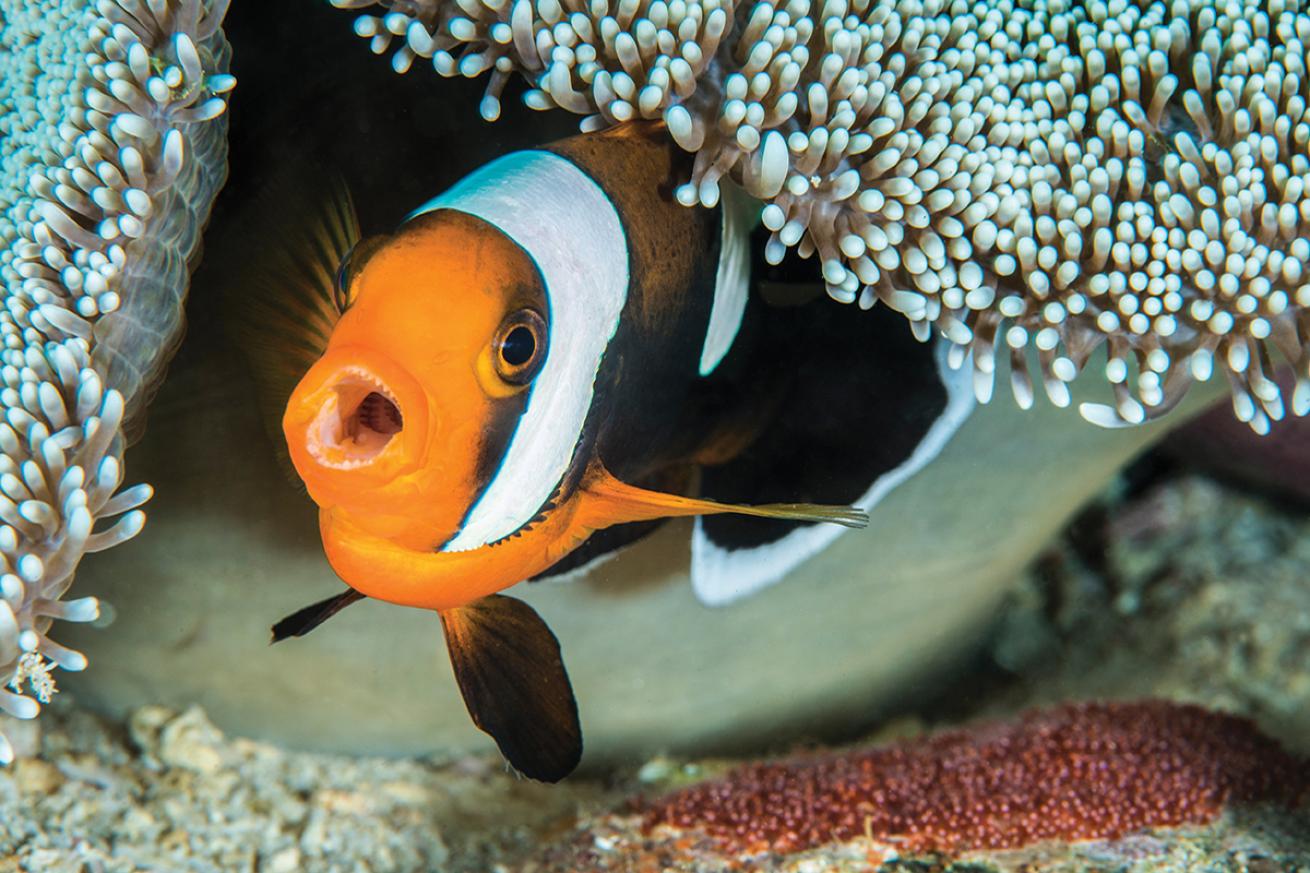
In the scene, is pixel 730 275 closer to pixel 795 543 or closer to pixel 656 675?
pixel 795 543

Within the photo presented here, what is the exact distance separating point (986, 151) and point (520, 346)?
60 centimetres

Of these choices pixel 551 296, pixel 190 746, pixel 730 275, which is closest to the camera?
pixel 551 296

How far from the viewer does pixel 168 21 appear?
1.11 metres

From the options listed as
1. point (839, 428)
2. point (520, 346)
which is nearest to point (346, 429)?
point (520, 346)

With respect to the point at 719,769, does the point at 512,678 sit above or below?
above

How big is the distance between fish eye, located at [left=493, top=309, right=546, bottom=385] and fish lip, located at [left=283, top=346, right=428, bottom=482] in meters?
0.09

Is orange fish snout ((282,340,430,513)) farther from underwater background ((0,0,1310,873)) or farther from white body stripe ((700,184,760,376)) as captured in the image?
white body stripe ((700,184,760,376))

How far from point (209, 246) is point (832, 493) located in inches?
39.1

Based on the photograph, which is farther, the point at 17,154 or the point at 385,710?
the point at 385,710

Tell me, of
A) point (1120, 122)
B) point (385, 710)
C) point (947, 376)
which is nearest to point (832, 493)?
point (947, 376)

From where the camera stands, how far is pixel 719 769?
6.21 ft

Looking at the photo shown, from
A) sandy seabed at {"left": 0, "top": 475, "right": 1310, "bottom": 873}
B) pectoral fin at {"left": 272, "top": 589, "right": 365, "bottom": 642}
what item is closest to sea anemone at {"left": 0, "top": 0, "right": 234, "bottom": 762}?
pectoral fin at {"left": 272, "top": 589, "right": 365, "bottom": 642}

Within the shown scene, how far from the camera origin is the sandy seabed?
4.54ft

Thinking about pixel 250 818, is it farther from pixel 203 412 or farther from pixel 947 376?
pixel 947 376
